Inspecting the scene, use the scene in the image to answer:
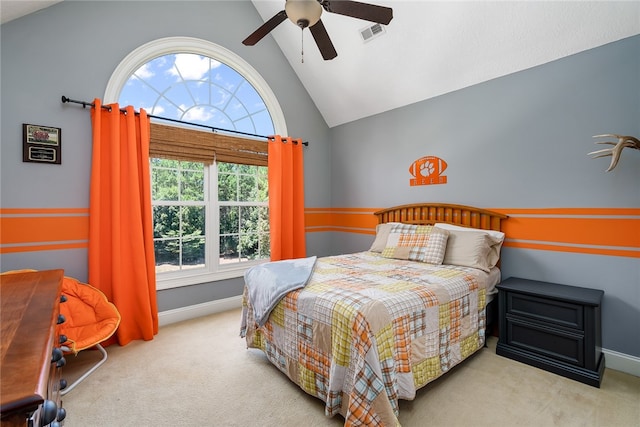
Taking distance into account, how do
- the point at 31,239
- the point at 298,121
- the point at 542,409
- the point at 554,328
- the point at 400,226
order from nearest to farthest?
the point at 542,409
the point at 554,328
the point at 31,239
the point at 400,226
the point at 298,121

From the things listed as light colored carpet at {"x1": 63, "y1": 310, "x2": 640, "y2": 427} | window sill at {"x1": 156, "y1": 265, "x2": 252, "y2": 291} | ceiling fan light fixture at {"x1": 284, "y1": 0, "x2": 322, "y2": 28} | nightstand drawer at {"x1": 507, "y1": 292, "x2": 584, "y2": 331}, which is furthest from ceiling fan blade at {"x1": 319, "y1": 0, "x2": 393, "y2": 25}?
window sill at {"x1": 156, "y1": 265, "x2": 252, "y2": 291}

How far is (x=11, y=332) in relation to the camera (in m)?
0.86

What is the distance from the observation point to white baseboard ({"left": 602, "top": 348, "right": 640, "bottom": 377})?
2258 millimetres

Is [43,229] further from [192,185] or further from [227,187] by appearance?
[227,187]

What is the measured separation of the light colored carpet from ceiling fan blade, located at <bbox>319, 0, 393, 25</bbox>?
2622 millimetres

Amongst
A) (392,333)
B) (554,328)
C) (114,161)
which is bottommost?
(554,328)

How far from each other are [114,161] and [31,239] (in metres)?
0.91

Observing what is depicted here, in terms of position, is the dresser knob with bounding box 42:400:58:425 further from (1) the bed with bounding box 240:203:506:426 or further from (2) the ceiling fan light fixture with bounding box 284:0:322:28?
(2) the ceiling fan light fixture with bounding box 284:0:322:28

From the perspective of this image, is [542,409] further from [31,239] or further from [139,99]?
[139,99]

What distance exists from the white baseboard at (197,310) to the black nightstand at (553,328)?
2879 millimetres

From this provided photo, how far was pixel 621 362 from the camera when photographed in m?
2.31

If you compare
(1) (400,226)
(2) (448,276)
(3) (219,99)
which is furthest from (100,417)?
(3) (219,99)

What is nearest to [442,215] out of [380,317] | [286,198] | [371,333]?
[286,198]

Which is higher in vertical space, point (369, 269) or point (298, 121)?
point (298, 121)
